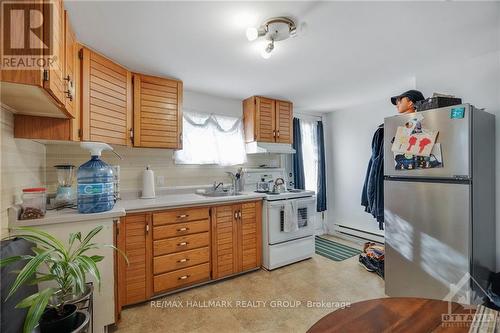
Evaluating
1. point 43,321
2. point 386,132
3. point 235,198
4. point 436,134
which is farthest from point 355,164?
point 43,321

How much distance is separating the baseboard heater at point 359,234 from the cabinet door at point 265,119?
6.79 feet

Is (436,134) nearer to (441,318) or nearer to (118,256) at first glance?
(441,318)

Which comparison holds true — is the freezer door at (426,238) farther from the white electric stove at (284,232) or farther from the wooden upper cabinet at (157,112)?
the wooden upper cabinet at (157,112)

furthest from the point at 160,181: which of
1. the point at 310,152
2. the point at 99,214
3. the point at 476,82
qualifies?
the point at 476,82

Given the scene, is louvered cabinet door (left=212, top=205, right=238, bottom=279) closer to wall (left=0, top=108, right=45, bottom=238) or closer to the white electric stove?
the white electric stove

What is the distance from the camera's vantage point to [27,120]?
5.23 feet

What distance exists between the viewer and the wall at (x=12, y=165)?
1.35 metres

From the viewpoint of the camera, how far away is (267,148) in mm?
3221

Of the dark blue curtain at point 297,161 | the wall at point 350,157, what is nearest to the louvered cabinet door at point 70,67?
the dark blue curtain at point 297,161

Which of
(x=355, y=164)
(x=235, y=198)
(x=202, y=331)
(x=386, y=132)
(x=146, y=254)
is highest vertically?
(x=386, y=132)

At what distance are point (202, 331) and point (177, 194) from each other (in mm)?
1497

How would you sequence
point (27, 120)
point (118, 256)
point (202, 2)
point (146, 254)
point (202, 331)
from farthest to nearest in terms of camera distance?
point (146, 254)
point (118, 256)
point (202, 331)
point (27, 120)
point (202, 2)

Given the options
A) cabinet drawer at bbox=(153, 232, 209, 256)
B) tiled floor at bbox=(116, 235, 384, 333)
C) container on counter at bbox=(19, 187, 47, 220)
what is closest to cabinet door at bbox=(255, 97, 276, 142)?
cabinet drawer at bbox=(153, 232, 209, 256)

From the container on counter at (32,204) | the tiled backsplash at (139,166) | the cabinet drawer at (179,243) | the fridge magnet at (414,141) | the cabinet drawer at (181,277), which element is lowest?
the cabinet drawer at (181,277)
